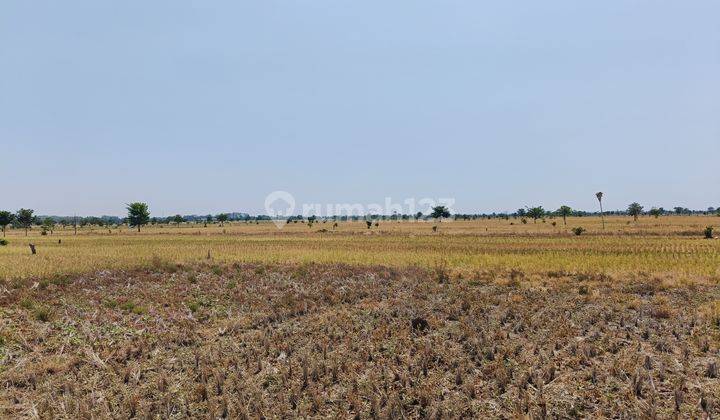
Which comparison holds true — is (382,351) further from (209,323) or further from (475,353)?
(209,323)

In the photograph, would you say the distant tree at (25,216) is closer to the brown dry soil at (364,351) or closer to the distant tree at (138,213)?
the distant tree at (138,213)

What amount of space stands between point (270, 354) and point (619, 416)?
8.01 m

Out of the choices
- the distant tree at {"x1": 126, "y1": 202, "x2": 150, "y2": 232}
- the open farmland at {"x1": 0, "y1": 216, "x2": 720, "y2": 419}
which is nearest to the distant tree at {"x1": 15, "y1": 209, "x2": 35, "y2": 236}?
the distant tree at {"x1": 126, "y1": 202, "x2": 150, "y2": 232}

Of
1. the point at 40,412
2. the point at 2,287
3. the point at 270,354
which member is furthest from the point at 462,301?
the point at 2,287

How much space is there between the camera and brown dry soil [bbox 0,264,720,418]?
8.42m

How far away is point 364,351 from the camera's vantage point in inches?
432

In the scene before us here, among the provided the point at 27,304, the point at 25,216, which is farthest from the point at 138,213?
the point at 27,304

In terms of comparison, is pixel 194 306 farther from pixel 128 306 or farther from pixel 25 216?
pixel 25 216

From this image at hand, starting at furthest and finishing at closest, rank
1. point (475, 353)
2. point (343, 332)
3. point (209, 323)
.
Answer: point (209, 323)
point (343, 332)
point (475, 353)

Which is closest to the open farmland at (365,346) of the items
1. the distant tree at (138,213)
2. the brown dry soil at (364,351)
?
the brown dry soil at (364,351)

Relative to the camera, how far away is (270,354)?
443 inches

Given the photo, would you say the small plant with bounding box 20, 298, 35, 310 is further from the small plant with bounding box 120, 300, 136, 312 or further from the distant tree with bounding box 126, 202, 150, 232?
the distant tree with bounding box 126, 202, 150, 232

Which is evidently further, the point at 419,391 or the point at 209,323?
the point at 209,323

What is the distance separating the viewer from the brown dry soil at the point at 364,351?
842cm
